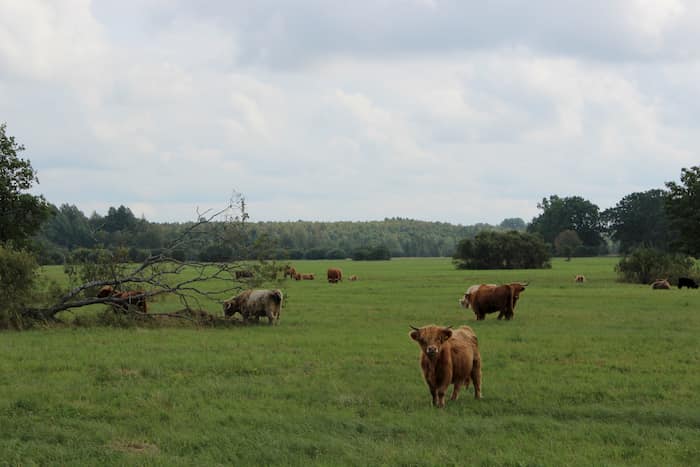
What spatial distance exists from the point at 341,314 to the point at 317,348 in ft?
30.9

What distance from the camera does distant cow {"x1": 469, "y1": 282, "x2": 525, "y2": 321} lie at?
23875 mm

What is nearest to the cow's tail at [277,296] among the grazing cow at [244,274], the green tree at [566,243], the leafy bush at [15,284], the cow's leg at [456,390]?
the grazing cow at [244,274]

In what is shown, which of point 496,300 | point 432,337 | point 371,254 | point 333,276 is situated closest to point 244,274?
point 496,300

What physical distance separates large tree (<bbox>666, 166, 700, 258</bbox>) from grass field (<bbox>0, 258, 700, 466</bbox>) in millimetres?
25299

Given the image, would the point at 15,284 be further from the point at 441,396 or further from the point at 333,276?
the point at 333,276

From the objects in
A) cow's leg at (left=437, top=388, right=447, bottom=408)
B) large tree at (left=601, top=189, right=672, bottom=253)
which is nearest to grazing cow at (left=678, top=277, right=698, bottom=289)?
cow's leg at (left=437, top=388, right=447, bottom=408)

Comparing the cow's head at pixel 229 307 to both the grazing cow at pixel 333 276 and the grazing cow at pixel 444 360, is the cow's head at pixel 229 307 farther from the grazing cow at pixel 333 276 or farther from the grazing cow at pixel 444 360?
the grazing cow at pixel 333 276

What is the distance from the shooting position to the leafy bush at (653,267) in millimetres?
47969

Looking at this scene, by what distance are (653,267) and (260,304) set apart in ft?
114

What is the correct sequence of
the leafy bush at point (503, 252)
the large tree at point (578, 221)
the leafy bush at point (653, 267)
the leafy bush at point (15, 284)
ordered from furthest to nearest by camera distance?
the large tree at point (578, 221), the leafy bush at point (503, 252), the leafy bush at point (653, 267), the leafy bush at point (15, 284)

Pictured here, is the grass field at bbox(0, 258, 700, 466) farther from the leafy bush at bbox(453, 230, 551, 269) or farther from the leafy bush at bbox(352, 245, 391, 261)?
the leafy bush at bbox(352, 245, 391, 261)

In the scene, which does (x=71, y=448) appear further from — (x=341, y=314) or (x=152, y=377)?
(x=341, y=314)

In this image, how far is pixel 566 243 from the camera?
122938 mm

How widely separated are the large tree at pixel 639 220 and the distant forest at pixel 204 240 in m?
41.9
